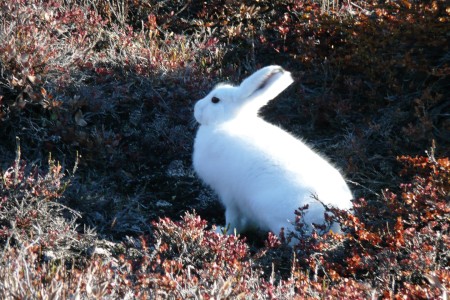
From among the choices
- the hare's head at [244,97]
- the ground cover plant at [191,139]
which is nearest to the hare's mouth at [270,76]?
the hare's head at [244,97]

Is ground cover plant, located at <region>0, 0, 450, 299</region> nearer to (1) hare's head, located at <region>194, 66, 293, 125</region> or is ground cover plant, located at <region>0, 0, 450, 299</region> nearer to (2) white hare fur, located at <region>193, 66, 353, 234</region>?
(2) white hare fur, located at <region>193, 66, 353, 234</region>

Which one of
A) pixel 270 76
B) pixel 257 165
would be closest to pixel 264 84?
pixel 270 76

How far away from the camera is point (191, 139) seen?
637cm

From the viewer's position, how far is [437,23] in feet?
21.1

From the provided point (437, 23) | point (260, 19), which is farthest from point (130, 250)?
point (260, 19)

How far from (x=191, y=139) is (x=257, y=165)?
1499 millimetres

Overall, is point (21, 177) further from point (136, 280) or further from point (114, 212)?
point (136, 280)

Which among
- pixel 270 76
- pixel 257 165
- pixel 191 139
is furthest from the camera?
pixel 191 139

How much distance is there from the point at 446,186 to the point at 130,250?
1988 millimetres

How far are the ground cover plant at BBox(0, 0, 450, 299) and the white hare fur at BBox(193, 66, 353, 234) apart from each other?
8.4 inches

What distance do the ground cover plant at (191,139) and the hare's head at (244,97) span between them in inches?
24.5

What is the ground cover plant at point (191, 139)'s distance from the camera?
13.0ft

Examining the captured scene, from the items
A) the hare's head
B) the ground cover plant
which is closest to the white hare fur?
the hare's head

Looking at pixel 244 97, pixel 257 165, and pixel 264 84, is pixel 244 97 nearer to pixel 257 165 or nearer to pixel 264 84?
pixel 264 84
